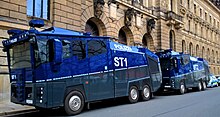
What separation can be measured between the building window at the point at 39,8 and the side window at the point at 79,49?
7.08 meters

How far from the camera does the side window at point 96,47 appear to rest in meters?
10.8

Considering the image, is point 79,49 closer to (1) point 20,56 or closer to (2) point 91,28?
(1) point 20,56

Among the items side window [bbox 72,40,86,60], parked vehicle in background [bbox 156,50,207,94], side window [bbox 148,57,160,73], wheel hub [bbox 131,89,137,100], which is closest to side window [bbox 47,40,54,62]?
side window [bbox 72,40,86,60]

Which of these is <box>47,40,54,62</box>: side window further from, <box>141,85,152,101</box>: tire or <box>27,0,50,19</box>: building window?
<box>27,0,50,19</box>: building window

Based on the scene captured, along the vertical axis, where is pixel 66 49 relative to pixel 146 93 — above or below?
above

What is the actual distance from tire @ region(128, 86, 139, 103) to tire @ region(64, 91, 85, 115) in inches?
146

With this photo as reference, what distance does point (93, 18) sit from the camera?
71.8 feet

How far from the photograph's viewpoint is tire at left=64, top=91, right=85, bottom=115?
31.7 feet

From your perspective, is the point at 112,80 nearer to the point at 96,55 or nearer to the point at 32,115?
the point at 96,55

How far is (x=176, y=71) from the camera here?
62.4 feet

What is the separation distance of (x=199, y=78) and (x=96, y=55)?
15287mm

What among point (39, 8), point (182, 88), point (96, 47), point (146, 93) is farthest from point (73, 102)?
point (182, 88)

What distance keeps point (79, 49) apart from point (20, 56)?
232 cm

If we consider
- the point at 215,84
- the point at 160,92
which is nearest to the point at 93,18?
the point at 160,92
